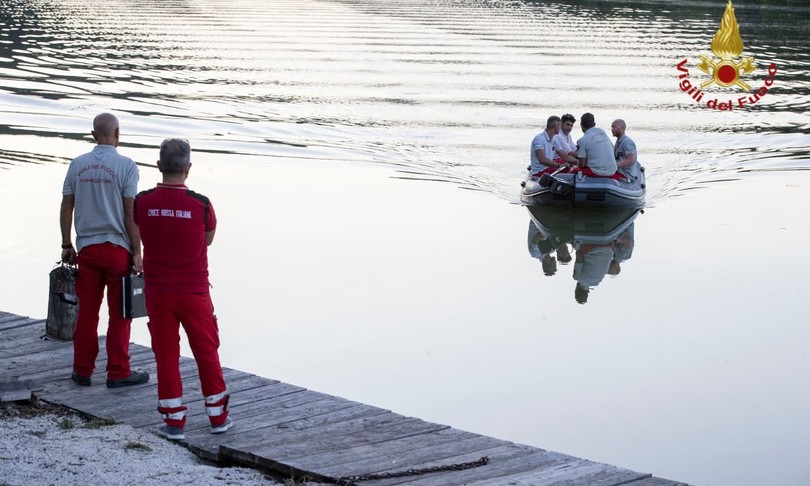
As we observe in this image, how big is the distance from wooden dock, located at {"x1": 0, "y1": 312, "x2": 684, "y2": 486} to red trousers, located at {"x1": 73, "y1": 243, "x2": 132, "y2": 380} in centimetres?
17

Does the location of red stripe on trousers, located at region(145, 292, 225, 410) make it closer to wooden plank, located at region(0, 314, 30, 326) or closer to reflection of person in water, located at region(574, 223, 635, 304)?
wooden plank, located at region(0, 314, 30, 326)

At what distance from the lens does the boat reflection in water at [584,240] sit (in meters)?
15.6

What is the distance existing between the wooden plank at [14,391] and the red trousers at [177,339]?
110 centimetres

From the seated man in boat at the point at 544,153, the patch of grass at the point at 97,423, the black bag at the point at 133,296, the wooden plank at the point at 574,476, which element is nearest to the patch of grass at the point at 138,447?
the patch of grass at the point at 97,423

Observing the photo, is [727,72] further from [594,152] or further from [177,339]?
[177,339]

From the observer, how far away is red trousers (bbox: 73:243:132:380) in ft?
24.5

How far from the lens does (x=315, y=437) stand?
23.0ft

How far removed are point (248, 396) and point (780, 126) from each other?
75.2 ft

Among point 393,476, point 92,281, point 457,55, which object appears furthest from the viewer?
point 457,55

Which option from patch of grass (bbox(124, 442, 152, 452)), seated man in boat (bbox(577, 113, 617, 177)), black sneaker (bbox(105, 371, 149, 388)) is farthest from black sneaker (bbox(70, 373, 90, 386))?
seated man in boat (bbox(577, 113, 617, 177))

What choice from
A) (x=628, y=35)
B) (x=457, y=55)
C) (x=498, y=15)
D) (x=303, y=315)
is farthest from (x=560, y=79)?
(x=303, y=315)

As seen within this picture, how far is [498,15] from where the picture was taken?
174ft

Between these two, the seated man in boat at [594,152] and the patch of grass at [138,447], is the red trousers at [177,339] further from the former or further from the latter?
Result: the seated man in boat at [594,152]

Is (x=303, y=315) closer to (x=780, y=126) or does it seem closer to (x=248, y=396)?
(x=248, y=396)
